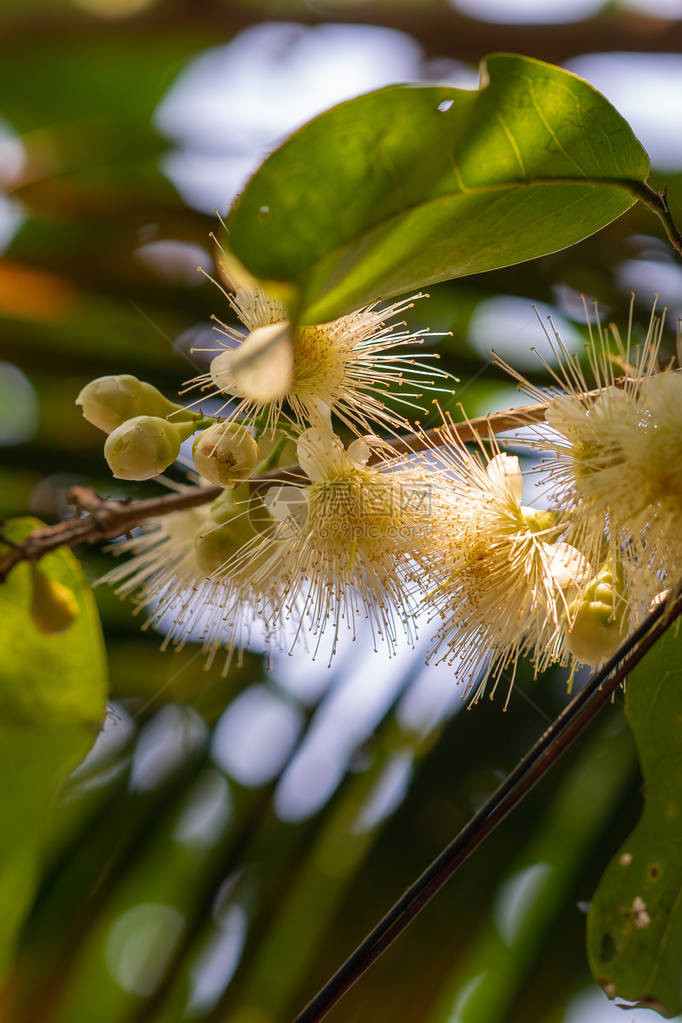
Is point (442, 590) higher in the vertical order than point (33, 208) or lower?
lower

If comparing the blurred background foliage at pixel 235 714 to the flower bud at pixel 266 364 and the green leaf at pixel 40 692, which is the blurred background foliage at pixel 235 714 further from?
the flower bud at pixel 266 364

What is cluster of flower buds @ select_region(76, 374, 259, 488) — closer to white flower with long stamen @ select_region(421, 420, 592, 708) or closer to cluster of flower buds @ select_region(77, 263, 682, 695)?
cluster of flower buds @ select_region(77, 263, 682, 695)

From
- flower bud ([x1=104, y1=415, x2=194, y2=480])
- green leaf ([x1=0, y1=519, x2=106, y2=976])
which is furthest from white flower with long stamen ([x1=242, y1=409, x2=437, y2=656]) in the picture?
green leaf ([x1=0, y1=519, x2=106, y2=976])

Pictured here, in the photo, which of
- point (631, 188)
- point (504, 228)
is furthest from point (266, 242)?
point (631, 188)

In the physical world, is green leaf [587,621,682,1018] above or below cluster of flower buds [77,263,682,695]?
below

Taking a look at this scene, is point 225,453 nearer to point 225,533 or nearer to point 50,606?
point 225,533

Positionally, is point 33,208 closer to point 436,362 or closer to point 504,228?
point 436,362
